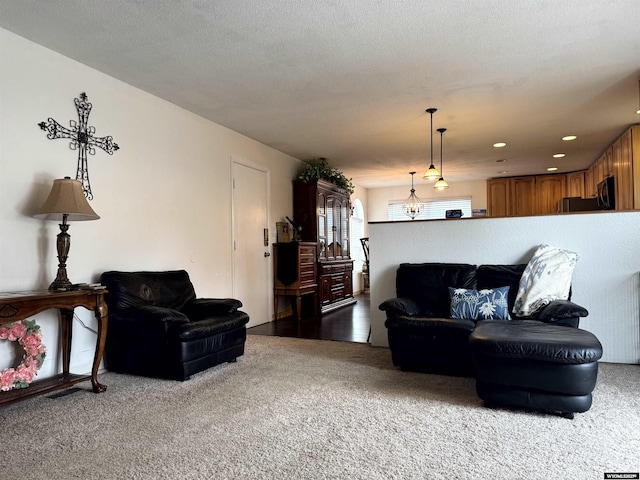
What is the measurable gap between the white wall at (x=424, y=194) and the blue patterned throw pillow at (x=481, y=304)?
6112 mm

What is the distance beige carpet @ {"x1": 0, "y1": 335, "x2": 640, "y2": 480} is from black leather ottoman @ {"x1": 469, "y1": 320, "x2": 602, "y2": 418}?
0.31ft

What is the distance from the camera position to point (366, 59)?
11.4 feet

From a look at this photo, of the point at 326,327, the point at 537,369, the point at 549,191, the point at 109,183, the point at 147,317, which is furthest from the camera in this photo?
the point at 549,191

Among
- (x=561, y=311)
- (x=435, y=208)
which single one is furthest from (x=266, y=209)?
(x=435, y=208)

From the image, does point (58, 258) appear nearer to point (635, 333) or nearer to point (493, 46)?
point (493, 46)

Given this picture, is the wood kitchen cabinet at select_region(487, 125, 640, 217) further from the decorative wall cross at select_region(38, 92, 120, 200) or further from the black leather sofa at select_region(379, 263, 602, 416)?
the decorative wall cross at select_region(38, 92, 120, 200)

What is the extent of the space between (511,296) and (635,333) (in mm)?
1049

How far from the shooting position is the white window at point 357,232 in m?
9.84

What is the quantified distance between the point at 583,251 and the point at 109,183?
4.26 meters

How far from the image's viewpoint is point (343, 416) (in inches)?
97.2

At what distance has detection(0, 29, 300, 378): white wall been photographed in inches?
118

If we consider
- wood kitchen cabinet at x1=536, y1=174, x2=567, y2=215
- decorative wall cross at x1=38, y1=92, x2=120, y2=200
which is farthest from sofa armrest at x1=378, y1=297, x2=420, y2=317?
wood kitchen cabinet at x1=536, y1=174, x2=567, y2=215

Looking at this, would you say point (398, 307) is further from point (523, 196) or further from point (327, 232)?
point (523, 196)

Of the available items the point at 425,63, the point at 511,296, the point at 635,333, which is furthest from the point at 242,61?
the point at 635,333
